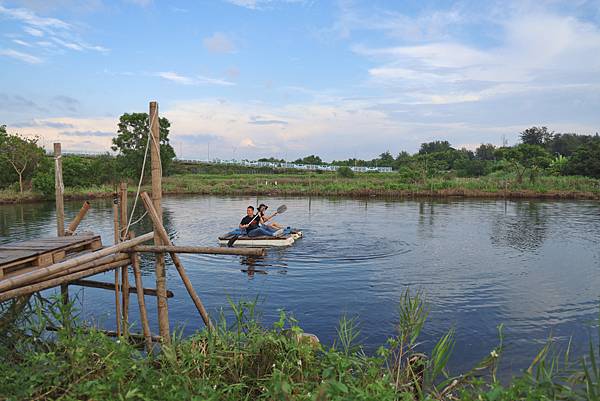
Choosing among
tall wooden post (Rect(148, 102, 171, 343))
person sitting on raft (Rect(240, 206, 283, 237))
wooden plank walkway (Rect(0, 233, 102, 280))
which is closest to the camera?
wooden plank walkway (Rect(0, 233, 102, 280))

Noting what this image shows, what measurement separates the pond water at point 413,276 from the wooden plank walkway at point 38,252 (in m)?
1.82

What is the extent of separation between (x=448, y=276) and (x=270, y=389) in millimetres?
7352

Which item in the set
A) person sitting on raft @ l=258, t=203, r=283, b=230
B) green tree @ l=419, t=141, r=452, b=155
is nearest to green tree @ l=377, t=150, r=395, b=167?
green tree @ l=419, t=141, r=452, b=155

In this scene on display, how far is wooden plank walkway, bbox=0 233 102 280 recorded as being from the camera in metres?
3.92

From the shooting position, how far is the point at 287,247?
12461 millimetres

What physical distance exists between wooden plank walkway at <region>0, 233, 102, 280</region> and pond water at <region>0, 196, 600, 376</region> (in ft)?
5.95

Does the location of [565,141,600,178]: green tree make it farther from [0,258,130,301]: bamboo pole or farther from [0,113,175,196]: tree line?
[0,258,130,301]: bamboo pole

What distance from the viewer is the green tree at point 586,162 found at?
1298 inches

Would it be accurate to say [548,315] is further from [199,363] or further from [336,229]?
[336,229]

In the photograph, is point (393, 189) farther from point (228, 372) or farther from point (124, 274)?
point (228, 372)

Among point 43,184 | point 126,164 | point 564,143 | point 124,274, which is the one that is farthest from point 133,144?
point 564,143

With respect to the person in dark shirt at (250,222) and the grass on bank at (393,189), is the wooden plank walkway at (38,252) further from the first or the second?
the grass on bank at (393,189)

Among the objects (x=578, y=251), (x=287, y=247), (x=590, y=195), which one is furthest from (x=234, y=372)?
(x=590, y=195)

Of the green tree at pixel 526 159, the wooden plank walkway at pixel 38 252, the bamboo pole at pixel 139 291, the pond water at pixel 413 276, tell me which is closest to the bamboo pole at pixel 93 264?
the bamboo pole at pixel 139 291
